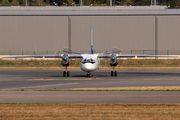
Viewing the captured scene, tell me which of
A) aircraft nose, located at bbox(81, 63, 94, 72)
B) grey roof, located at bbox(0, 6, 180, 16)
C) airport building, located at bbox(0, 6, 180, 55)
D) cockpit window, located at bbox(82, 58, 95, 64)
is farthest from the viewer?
grey roof, located at bbox(0, 6, 180, 16)

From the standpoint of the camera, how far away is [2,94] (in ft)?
68.5

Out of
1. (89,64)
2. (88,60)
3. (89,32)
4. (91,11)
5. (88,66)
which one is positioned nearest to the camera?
(88,66)

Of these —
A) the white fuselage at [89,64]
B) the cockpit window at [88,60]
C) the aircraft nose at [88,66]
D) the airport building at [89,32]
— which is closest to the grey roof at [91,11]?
the airport building at [89,32]

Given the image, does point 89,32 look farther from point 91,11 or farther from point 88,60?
point 88,60

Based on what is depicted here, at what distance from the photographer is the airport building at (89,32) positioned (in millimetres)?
73812

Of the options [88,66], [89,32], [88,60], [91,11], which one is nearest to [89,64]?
[88,66]

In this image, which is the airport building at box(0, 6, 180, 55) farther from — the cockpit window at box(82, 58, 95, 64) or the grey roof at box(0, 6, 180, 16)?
A: the cockpit window at box(82, 58, 95, 64)

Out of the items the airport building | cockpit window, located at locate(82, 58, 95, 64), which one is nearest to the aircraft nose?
cockpit window, located at locate(82, 58, 95, 64)

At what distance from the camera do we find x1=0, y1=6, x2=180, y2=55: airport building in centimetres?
7381

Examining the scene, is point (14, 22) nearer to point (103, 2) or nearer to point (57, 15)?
point (57, 15)

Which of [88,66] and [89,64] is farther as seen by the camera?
[89,64]

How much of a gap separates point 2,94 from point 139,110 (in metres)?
10.0

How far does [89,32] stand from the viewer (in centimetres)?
7381

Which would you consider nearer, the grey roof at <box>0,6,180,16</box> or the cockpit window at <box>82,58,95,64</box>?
the cockpit window at <box>82,58,95,64</box>
